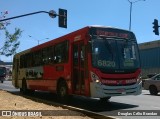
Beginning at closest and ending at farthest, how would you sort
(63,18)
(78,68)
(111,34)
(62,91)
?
1. (111,34)
2. (78,68)
3. (62,91)
4. (63,18)

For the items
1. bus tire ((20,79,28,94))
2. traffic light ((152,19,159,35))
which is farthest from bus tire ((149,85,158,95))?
bus tire ((20,79,28,94))

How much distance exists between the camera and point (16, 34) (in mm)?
47938

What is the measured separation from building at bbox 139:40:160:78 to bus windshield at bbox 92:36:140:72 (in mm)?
59457

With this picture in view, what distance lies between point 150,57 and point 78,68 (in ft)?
211

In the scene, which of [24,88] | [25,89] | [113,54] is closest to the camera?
[113,54]

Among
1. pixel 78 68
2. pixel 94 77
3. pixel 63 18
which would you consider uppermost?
pixel 63 18

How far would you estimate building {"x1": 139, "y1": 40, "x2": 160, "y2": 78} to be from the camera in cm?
7587

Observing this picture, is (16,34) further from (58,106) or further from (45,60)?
(58,106)

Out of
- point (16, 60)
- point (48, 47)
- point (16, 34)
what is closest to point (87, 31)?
point (48, 47)

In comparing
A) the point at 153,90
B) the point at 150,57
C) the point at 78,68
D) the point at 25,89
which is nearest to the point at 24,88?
the point at 25,89

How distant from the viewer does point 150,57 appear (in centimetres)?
7862

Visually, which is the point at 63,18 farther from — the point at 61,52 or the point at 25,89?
the point at 61,52

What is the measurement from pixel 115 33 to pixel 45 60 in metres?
6.18

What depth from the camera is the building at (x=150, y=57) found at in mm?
75869
